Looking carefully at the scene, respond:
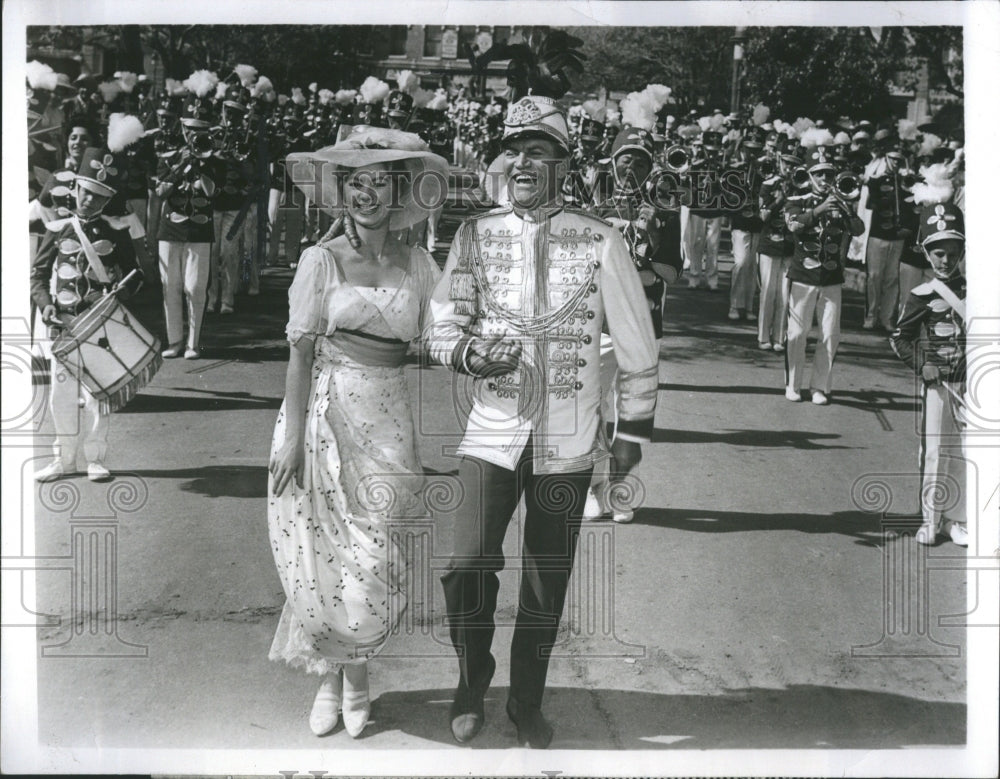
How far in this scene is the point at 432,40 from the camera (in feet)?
17.2

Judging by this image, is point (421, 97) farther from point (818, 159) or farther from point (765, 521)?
point (765, 521)

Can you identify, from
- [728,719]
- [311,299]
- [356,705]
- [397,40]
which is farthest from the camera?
[397,40]

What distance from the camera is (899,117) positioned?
5480mm

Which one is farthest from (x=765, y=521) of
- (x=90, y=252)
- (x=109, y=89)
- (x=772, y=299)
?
(x=109, y=89)

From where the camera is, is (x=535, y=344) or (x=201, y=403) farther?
(x=201, y=403)

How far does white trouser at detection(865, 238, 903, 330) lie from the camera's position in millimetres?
5410

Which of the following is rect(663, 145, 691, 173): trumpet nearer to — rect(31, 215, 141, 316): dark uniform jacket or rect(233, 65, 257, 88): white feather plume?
rect(233, 65, 257, 88): white feather plume

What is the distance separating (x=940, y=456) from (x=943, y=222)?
1039 millimetres

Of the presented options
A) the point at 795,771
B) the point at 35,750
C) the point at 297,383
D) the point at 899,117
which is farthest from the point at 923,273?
the point at 35,750

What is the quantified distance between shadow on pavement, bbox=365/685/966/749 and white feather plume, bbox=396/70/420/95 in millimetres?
2595

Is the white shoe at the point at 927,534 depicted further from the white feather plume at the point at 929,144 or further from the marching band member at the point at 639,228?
the white feather plume at the point at 929,144

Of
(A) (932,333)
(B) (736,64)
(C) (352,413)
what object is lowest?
(C) (352,413)

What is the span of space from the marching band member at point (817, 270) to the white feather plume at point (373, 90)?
193cm

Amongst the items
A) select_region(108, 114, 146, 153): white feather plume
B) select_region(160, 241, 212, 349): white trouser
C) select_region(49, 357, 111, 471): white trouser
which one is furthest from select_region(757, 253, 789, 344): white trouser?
select_region(49, 357, 111, 471): white trouser
